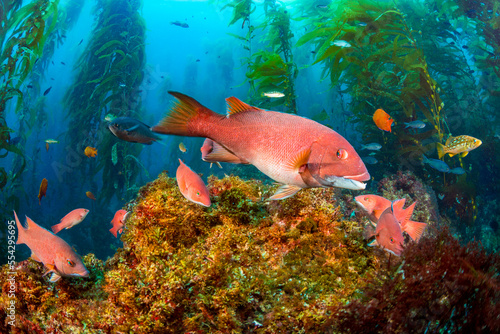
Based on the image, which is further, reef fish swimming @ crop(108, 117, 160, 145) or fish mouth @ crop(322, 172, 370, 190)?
reef fish swimming @ crop(108, 117, 160, 145)

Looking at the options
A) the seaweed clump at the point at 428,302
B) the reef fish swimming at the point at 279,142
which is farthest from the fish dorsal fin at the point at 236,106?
the seaweed clump at the point at 428,302

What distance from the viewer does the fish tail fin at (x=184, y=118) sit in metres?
1.66

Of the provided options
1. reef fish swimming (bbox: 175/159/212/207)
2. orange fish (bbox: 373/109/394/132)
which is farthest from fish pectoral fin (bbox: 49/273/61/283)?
orange fish (bbox: 373/109/394/132)

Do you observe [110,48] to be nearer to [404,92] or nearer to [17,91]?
[17,91]

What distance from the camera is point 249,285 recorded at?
1.78m

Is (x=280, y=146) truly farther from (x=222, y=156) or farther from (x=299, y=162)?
(x=222, y=156)

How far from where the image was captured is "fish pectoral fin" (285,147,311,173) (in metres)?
1.63

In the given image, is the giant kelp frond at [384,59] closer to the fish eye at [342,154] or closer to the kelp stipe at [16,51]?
the fish eye at [342,154]

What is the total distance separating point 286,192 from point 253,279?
73 centimetres

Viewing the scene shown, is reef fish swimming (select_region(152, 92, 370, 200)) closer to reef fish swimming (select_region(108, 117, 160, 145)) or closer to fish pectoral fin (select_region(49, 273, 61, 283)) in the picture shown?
fish pectoral fin (select_region(49, 273, 61, 283))

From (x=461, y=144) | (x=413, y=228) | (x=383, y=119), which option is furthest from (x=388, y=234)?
(x=461, y=144)

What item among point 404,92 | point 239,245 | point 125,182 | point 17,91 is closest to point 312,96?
point 404,92

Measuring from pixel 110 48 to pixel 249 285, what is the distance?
1102cm

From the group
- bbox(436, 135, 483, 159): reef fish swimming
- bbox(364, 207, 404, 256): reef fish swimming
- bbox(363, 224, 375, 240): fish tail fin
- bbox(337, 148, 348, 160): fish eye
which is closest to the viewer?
bbox(337, 148, 348, 160): fish eye
